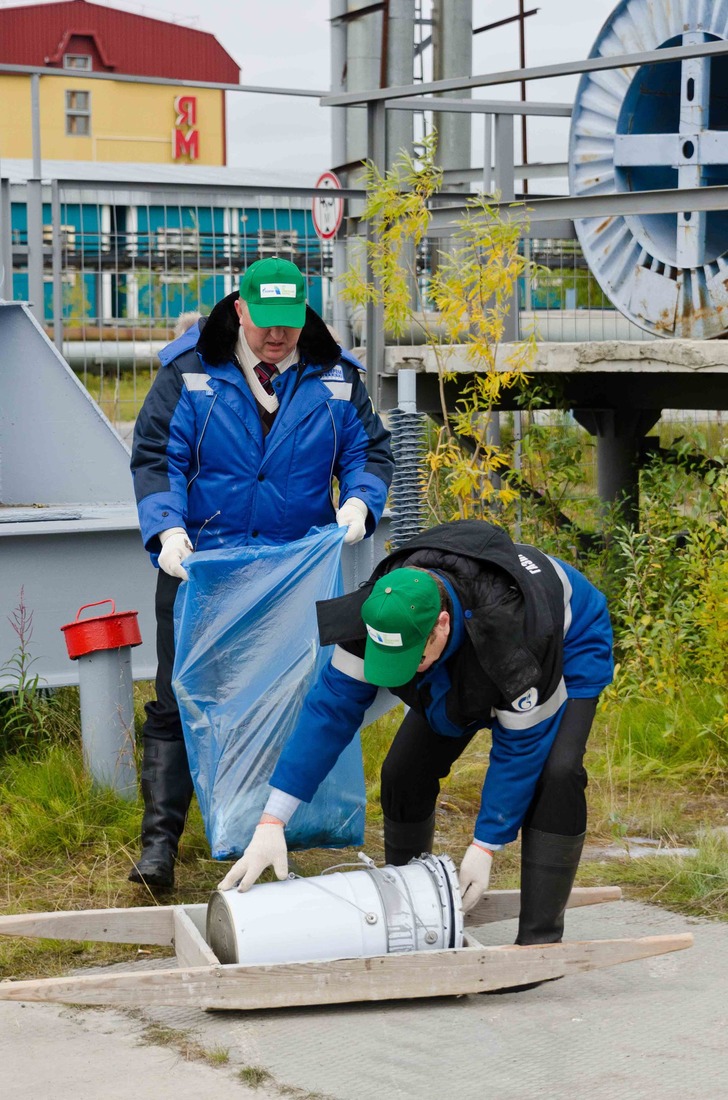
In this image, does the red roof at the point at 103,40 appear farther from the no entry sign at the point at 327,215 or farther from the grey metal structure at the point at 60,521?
the grey metal structure at the point at 60,521

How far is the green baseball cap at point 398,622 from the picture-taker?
276 centimetres

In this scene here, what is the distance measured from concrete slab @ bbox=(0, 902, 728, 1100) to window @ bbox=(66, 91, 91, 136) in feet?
124

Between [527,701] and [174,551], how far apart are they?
1.05 m

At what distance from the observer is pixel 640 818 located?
4.55 m

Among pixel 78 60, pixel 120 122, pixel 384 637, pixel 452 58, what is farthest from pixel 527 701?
pixel 78 60

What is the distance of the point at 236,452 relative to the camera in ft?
12.0

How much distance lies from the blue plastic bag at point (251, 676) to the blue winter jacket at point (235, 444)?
19cm

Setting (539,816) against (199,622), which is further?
(199,622)

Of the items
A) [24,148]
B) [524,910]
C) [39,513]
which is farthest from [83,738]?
[24,148]

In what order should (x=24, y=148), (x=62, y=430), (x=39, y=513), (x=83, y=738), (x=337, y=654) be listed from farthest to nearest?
1. (x=24, y=148)
2. (x=62, y=430)
3. (x=39, y=513)
4. (x=83, y=738)
5. (x=337, y=654)

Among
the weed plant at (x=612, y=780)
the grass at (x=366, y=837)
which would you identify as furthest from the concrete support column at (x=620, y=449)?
the grass at (x=366, y=837)

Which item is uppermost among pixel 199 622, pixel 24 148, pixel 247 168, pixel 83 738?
pixel 24 148

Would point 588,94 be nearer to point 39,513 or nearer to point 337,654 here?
point 39,513

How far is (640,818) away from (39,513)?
2.23m
